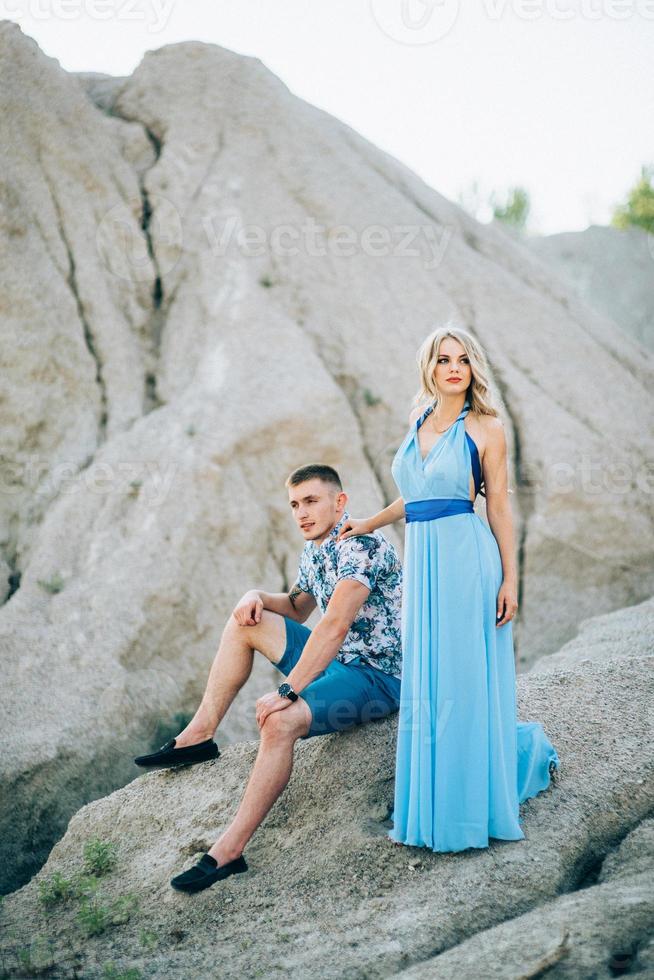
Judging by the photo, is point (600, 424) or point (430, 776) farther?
point (600, 424)

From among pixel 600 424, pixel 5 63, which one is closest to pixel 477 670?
pixel 600 424

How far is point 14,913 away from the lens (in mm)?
3916

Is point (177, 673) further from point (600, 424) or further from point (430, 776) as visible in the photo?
point (600, 424)

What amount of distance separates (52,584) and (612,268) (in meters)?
18.3

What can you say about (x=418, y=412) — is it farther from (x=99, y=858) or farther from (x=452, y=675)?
(x=99, y=858)

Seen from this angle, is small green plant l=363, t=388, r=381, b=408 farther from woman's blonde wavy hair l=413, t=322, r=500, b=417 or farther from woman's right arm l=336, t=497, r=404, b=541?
woman's blonde wavy hair l=413, t=322, r=500, b=417

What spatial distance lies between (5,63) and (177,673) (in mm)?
5616

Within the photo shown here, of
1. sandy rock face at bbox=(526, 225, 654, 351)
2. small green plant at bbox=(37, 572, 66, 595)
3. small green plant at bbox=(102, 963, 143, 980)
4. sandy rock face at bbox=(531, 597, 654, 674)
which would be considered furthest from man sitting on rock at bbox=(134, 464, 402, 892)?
sandy rock face at bbox=(526, 225, 654, 351)

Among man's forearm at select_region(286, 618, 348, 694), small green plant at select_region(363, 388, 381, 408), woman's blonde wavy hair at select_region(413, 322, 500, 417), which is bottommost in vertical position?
man's forearm at select_region(286, 618, 348, 694)

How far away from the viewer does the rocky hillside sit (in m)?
3.04

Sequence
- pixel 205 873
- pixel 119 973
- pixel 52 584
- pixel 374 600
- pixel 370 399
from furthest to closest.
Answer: pixel 370 399 < pixel 52 584 < pixel 374 600 < pixel 205 873 < pixel 119 973

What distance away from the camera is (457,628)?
3.66 metres

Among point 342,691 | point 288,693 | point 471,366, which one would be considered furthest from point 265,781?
point 471,366

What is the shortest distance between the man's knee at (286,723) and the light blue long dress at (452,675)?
0.41 metres
